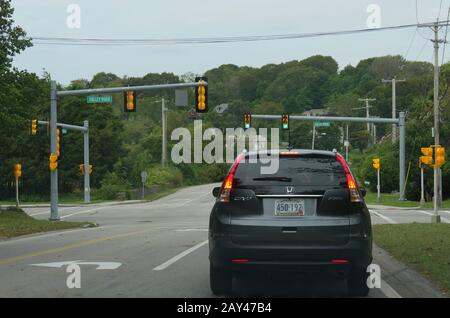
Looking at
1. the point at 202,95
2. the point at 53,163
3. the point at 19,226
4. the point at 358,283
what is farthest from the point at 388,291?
the point at 53,163

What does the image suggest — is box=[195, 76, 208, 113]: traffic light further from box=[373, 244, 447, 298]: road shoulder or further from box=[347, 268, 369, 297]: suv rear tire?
box=[347, 268, 369, 297]: suv rear tire

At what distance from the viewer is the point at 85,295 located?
8273 millimetres

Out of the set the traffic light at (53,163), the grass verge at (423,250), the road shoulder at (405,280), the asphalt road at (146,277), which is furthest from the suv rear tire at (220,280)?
the traffic light at (53,163)

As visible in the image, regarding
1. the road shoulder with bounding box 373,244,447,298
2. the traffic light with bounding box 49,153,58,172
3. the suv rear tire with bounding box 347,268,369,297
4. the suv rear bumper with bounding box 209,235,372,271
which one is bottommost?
the road shoulder with bounding box 373,244,447,298

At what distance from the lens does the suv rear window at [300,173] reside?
25.8ft

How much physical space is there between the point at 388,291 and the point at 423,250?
159 inches

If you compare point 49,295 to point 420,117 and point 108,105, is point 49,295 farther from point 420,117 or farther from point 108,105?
point 108,105

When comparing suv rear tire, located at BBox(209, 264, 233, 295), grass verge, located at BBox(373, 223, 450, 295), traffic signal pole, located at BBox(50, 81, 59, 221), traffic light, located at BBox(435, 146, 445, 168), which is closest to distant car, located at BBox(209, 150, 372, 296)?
suv rear tire, located at BBox(209, 264, 233, 295)

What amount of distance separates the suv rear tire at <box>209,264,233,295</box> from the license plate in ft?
3.69

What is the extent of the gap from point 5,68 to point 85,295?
16.1 metres

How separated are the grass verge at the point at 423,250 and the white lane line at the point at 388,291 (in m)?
0.59

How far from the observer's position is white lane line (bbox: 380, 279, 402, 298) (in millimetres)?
8430

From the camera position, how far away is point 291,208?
7727 millimetres
